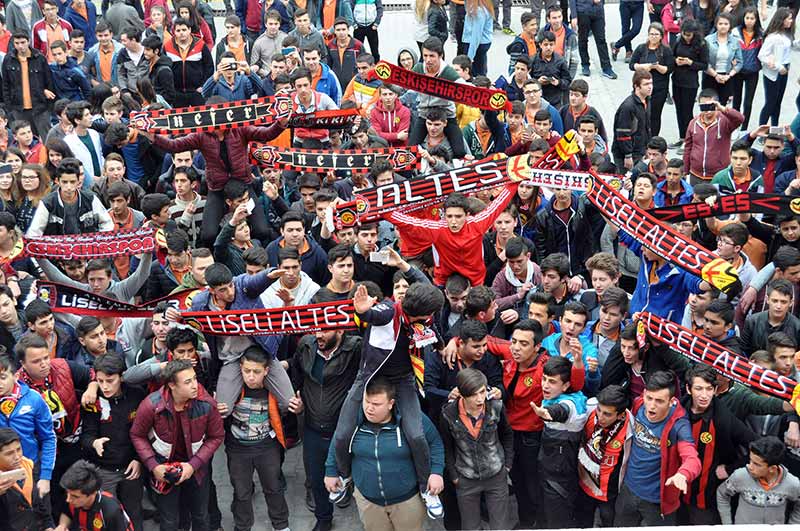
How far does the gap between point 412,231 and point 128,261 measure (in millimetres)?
2511

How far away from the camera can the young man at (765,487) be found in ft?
21.2

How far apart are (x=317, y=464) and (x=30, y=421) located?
1.96 meters

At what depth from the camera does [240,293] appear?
768cm

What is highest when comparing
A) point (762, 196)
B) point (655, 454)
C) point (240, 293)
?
point (762, 196)

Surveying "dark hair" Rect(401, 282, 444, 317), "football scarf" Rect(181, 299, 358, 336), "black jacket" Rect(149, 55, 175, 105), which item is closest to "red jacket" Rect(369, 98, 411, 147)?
"black jacket" Rect(149, 55, 175, 105)

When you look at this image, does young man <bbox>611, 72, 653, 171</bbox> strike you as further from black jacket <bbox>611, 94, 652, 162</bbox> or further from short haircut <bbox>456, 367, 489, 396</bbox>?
short haircut <bbox>456, 367, 489, 396</bbox>

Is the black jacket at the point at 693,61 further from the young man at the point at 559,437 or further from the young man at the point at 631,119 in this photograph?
the young man at the point at 559,437

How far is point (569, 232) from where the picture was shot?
9.43 metres

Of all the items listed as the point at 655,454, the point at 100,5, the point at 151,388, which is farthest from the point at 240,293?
the point at 100,5

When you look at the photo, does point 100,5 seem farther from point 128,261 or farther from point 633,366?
point 633,366

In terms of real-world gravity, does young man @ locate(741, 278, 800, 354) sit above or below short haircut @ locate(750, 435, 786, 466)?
above

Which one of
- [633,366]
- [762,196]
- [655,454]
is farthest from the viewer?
[762,196]

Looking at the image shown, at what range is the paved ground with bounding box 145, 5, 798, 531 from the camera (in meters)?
7.86

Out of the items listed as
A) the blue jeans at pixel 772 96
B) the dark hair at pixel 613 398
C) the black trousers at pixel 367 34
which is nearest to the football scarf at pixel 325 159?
the dark hair at pixel 613 398
